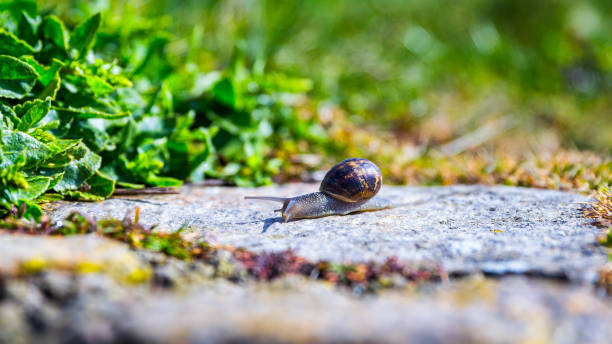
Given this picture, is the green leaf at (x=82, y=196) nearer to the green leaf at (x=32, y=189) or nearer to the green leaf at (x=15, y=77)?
the green leaf at (x=32, y=189)

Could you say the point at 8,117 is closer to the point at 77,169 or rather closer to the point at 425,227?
the point at 77,169

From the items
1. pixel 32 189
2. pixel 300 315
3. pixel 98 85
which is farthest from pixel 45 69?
pixel 300 315

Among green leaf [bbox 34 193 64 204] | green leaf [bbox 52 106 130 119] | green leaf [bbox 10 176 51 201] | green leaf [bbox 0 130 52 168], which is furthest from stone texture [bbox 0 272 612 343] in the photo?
green leaf [bbox 52 106 130 119]

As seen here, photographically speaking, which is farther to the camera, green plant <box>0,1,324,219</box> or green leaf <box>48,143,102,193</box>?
green leaf <box>48,143,102,193</box>

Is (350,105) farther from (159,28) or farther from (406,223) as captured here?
(406,223)

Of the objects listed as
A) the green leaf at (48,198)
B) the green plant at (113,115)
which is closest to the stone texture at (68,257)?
the green plant at (113,115)

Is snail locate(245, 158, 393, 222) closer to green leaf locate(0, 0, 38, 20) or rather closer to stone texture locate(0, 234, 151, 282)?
stone texture locate(0, 234, 151, 282)

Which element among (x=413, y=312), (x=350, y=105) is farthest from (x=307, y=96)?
(x=413, y=312)
